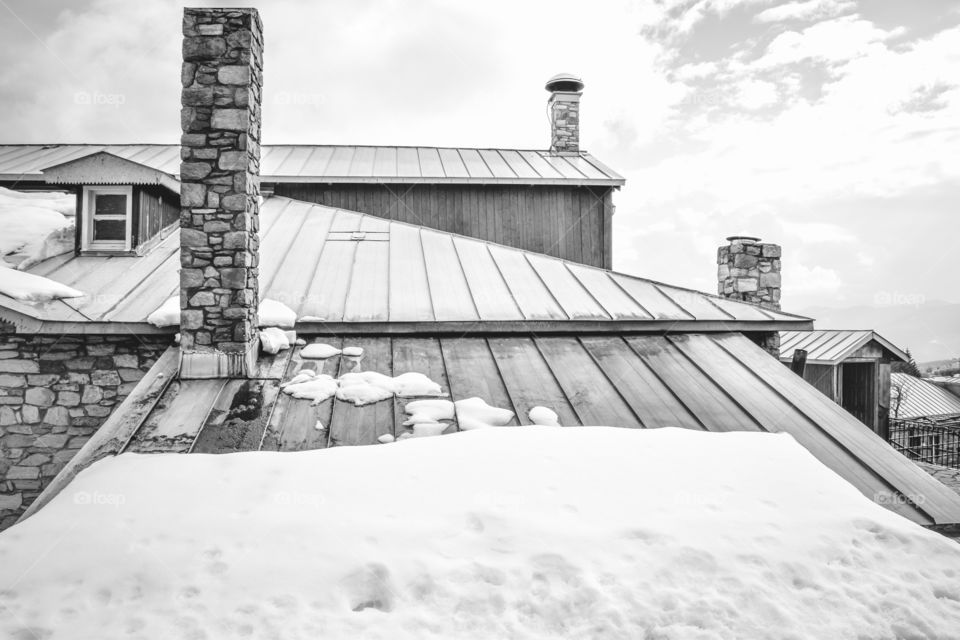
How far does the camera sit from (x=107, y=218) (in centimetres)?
802

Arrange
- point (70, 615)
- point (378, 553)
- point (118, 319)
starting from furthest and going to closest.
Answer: point (118, 319) < point (378, 553) < point (70, 615)

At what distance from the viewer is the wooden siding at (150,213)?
7953mm

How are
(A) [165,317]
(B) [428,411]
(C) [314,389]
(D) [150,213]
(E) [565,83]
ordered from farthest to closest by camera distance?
(E) [565,83]
(D) [150,213]
(A) [165,317]
(C) [314,389]
(B) [428,411]

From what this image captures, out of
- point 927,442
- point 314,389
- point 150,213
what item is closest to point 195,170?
point 314,389

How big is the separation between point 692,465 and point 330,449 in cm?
281

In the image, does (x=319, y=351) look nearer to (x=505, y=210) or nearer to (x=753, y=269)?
(x=505, y=210)

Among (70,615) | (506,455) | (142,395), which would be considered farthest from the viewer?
(142,395)

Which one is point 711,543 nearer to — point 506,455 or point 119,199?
point 506,455

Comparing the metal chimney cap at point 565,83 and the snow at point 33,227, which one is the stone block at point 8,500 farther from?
the metal chimney cap at point 565,83

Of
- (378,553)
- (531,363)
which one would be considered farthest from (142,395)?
(531,363)

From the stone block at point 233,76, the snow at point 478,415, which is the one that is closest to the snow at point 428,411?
the snow at point 478,415

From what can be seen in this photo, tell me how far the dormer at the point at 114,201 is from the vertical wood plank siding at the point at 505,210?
162 inches

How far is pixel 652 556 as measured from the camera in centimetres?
361

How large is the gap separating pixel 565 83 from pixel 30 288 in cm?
1131
